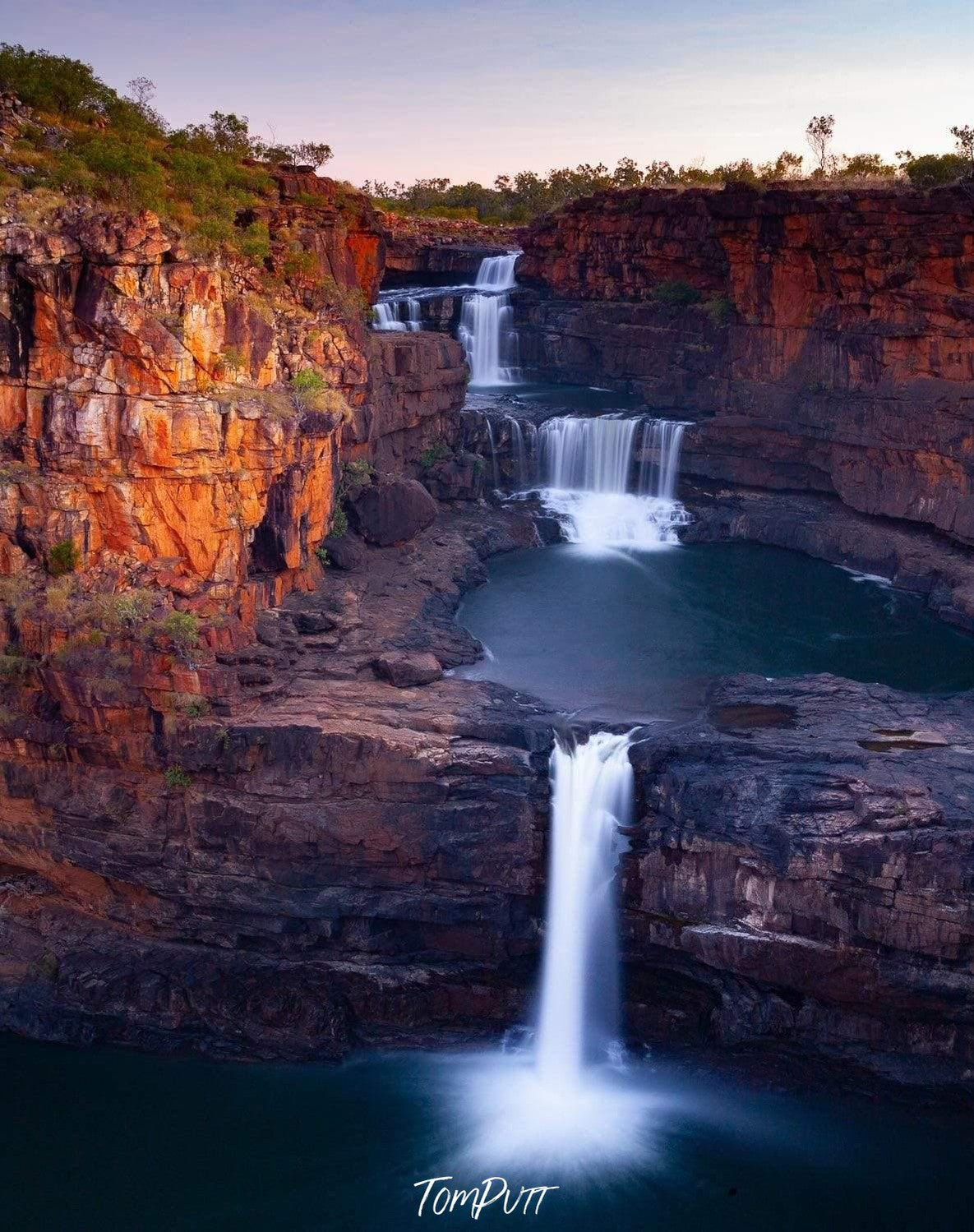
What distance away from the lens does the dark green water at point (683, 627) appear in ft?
84.3

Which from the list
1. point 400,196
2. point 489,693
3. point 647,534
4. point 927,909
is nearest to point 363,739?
point 489,693

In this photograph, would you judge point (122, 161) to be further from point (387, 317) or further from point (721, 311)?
point (721, 311)

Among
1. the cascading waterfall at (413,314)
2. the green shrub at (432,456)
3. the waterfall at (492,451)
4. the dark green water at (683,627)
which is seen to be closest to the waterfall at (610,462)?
the waterfall at (492,451)

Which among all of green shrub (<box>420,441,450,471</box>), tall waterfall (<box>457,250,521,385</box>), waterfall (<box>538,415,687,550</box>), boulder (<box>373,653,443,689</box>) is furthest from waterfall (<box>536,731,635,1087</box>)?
tall waterfall (<box>457,250,521,385</box>)

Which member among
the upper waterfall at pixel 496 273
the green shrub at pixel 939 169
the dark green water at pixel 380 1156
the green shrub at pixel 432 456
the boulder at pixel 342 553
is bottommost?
the dark green water at pixel 380 1156

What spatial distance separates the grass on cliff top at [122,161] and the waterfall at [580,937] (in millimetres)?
12902

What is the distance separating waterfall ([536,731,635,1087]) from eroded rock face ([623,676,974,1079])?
1.51 feet

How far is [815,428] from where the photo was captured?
115 feet

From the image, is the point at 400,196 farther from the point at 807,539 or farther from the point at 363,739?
the point at 363,739

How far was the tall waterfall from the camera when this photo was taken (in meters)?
42.7

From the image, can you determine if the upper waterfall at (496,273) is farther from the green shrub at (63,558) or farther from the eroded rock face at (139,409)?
the green shrub at (63,558)

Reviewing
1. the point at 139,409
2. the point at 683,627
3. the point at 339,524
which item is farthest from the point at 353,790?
the point at 683,627

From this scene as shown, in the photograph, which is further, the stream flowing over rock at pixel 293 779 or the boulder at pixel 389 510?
the boulder at pixel 389 510

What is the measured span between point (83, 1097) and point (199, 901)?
355cm
